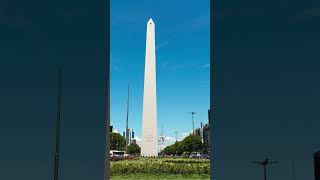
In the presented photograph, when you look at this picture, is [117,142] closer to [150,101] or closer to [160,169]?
[150,101]

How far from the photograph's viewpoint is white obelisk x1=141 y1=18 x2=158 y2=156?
37.4m

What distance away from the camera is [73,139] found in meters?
13.8

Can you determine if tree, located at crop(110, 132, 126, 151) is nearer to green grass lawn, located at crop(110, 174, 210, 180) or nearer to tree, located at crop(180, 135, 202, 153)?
tree, located at crop(180, 135, 202, 153)

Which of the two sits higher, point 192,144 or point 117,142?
point 117,142

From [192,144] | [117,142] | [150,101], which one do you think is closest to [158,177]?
[150,101]

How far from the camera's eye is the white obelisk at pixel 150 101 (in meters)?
37.4

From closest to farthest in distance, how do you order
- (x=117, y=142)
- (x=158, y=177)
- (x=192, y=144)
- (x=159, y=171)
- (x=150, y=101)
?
(x=158, y=177), (x=159, y=171), (x=150, y=101), (x=192, y=144), (x=117, y=142)

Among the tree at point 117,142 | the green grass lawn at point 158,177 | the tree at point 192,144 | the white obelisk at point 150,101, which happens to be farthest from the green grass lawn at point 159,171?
the tree at point 117,142

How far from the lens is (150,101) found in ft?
133

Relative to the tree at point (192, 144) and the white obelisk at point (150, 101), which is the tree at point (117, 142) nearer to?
the tree at point (192, 144)

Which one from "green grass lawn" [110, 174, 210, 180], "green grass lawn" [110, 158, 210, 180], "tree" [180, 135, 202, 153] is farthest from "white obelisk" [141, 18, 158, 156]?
"tree" [180, 135, 202, 153]

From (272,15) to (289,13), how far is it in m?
0.50

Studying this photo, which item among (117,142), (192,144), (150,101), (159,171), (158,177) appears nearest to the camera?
(158,177)

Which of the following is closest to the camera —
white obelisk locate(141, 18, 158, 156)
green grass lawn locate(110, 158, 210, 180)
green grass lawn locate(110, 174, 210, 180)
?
green grass lawn locate(110, 174, 210, 180)
